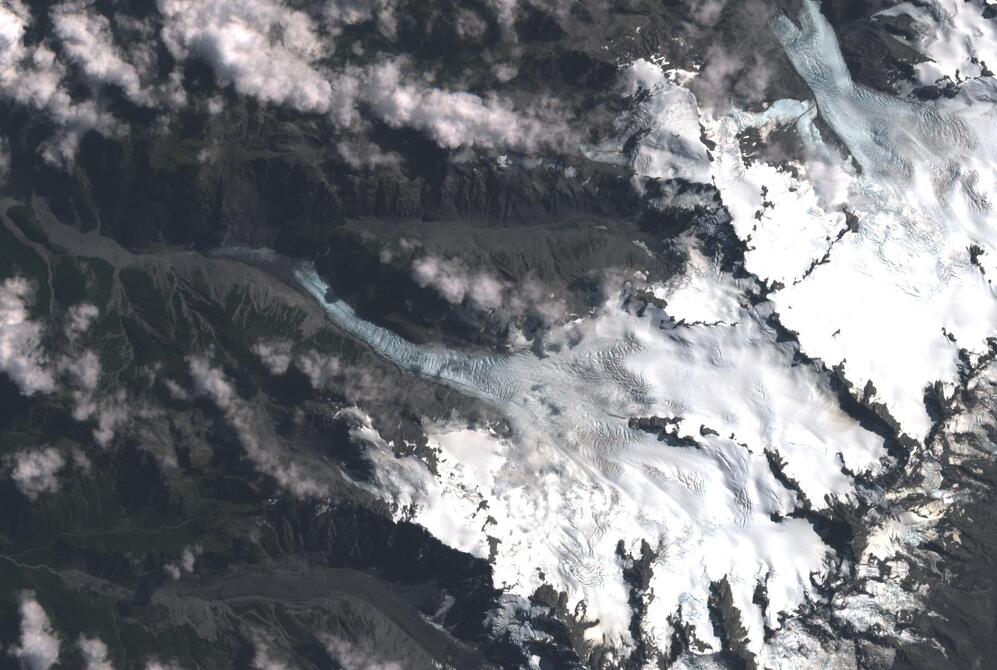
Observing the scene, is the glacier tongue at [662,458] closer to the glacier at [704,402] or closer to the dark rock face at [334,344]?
the glacier at [704,402]

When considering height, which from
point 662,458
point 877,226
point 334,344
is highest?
point 877,226

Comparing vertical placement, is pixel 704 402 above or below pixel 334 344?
above

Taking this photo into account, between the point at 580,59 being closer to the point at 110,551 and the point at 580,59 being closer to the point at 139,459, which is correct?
the point at 139,459

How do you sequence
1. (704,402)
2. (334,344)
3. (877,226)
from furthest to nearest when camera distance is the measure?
(877,226) < (334,344) < (704,402)

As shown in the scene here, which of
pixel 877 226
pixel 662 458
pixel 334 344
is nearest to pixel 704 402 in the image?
pixel 662 458

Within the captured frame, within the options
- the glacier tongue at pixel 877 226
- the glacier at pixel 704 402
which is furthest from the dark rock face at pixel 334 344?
the glacier tongue at pixel 877 226

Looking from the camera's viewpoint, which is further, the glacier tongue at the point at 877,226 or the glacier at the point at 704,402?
the glacier tongue at the point at 877,226

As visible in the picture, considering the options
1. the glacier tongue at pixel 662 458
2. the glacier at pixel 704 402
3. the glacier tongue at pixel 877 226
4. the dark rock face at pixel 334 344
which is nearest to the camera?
the glacier at pixel 704 402

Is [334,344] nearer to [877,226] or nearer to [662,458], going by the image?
[662,458]

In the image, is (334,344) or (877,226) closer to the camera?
(334,344)

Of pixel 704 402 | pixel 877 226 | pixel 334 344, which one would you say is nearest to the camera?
pixel 704 402
